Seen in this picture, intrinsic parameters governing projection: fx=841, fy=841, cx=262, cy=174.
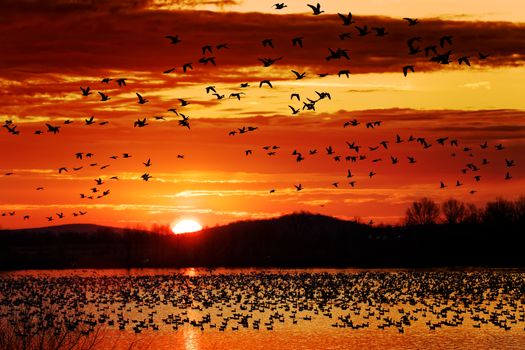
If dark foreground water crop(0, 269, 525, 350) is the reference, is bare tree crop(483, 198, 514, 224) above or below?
above

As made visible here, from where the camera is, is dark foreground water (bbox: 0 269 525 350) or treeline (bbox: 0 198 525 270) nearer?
dark foreground water (bbox: 0 269 525 350)

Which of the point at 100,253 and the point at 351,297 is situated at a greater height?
the point at 100,253

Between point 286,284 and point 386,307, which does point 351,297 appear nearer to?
point 386,307

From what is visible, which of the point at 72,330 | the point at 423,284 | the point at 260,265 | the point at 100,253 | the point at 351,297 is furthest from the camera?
the point at 100,253

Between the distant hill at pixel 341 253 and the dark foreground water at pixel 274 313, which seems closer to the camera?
the dark foreground water at pixel 274 313

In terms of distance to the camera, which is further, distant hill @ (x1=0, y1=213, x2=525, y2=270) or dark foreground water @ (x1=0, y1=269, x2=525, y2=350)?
distant hill @ (x1=0, y1=213, x2=525, y2=270)

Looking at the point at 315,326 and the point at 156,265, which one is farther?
the point at 156,265

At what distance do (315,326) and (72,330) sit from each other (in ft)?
53.7

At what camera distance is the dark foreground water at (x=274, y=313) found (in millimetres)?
52031

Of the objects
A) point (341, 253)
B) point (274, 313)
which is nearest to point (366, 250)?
point (341, 253)

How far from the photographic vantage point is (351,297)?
245 ft

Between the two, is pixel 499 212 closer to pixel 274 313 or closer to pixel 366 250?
pixel 366 250

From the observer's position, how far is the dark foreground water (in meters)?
52.0

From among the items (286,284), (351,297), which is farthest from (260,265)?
(351,297)
